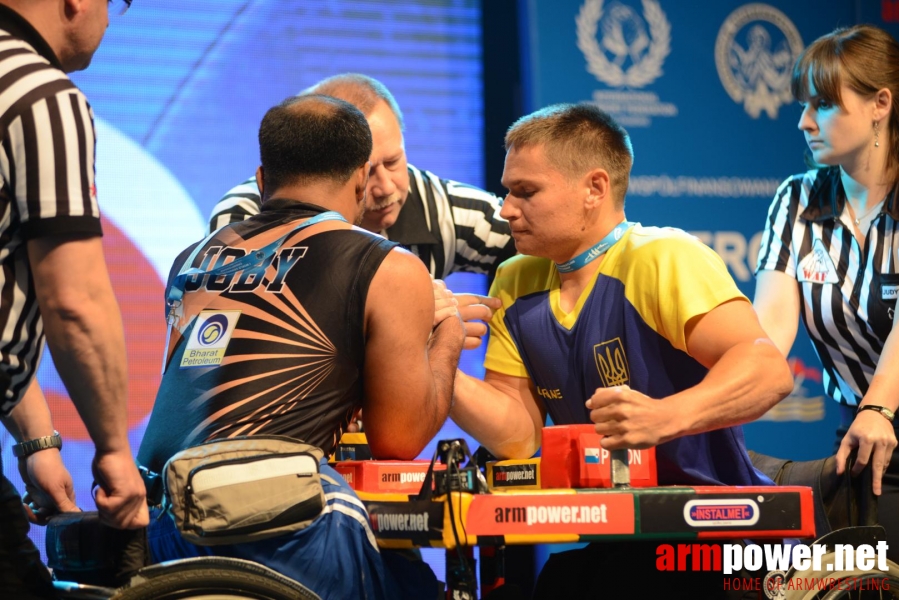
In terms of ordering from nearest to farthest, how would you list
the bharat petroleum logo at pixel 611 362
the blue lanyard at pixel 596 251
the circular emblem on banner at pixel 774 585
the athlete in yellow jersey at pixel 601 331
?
1. the circular emblem on banner at pixel 774 585
2. the athlete in yellow jersey at pixel 601 331
3. the bharat petroleum logo at pixel 611 362
4. the blue lanyard at pixel 596 251

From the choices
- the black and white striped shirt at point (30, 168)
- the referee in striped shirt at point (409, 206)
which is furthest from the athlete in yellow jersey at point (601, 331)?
the black and white striped shirt at point (30, 168)

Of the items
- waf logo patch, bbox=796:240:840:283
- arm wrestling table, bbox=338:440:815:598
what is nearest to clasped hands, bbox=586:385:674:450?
arm wrestling table, bbox=338:440:815:598

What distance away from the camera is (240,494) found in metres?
1.61

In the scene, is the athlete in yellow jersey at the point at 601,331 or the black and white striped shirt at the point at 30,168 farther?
the athlete in yellow jersey at the point at 601,331

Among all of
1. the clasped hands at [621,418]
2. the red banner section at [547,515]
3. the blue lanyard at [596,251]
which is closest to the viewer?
the red banner section at [547,515]

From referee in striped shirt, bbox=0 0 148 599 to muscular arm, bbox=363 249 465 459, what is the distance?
50cm

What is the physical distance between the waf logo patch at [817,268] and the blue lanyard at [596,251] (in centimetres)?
81

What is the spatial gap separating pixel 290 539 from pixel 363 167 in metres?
0.90

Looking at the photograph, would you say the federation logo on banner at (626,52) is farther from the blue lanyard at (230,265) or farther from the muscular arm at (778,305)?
the blue lanyard at (230,265)

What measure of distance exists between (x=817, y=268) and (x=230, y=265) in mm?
1889

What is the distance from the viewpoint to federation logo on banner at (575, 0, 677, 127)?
4633mm

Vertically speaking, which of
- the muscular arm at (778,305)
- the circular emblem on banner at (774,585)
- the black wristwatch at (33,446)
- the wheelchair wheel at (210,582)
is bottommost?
the circular emblem on banner at (774,585)

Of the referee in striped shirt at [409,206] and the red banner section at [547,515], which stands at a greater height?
the referee in striped shirt at [409,206]

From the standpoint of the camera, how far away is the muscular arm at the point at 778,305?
3.01m
